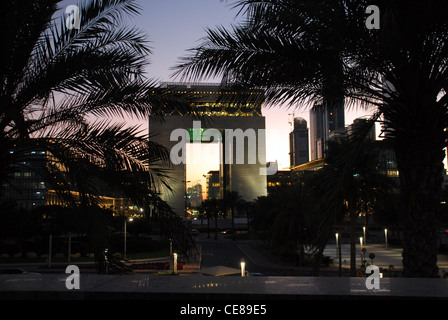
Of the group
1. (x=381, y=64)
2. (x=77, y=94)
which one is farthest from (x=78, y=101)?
(x=381, y=64)

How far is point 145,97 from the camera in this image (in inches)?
249

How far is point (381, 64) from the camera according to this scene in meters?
5.30

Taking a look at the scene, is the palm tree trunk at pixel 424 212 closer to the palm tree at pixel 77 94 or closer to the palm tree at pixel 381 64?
the palm tree at pixel 381 64

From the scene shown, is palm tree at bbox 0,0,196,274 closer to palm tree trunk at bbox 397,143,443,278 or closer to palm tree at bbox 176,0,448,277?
palm tree at bbox 176,0,448,277

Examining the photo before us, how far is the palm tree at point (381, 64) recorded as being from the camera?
5.12m

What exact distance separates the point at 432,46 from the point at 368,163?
1690 centimetres

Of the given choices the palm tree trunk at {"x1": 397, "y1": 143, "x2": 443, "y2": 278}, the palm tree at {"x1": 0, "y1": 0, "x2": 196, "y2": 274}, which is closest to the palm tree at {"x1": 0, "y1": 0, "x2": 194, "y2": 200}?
the palm tree at {"x1": 0, "y1": 0, "x2": 196, "y2": 274}

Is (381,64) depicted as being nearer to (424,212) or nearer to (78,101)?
(424,212)

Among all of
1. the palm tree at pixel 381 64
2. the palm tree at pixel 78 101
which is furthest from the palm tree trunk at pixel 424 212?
the palm tree at pixel 78 101

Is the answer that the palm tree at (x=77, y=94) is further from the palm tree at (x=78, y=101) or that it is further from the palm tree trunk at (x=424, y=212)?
the palm tree trunk at (x=424, y=212)

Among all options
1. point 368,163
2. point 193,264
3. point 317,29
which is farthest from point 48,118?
point 193,264

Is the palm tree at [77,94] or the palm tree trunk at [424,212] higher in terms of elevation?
the palm tree at [77,94]

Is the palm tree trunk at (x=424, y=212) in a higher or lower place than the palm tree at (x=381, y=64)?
lower

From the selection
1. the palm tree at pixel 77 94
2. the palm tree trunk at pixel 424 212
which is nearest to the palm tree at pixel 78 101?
the palm tree at pixel 77 94
